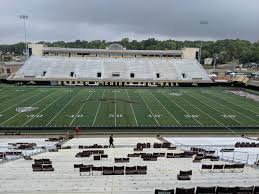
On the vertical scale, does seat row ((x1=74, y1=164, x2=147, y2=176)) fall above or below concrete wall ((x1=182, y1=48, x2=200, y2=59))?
below

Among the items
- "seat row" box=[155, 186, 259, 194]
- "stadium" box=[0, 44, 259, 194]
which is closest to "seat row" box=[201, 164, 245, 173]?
"stadium" box=[0, 44, 259, 194]

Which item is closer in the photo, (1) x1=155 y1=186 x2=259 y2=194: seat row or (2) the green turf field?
(1) x1=155 y1=186 x2=259 y2=194: seat row

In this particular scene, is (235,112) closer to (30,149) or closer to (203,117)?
(203,117)

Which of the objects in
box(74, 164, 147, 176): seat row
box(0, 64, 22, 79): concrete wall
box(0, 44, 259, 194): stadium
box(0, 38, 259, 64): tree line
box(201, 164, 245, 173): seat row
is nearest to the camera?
box(0, 44, 259, 194): stadium

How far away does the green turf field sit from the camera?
25422 mm

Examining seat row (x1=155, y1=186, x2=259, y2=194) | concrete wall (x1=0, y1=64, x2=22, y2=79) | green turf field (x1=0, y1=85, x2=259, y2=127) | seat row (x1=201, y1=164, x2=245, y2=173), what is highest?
concrete wall (x1=0, y1=64, x2=22, y2=79)

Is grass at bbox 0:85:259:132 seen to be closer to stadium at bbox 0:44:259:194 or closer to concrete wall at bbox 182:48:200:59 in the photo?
stadium at bbox 0:44:259:194

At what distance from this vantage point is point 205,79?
2394 inches

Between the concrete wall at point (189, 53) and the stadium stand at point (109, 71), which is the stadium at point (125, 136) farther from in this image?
the concrete wall at point (189, 53)

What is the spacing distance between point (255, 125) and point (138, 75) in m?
38.8

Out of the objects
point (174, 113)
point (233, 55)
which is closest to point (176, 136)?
point (174, 113)

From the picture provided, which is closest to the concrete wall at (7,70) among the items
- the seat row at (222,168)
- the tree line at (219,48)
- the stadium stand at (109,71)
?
the stadium stand at (109,71)

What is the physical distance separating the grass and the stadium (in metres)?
0.10

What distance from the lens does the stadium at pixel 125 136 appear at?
908 centimetres
